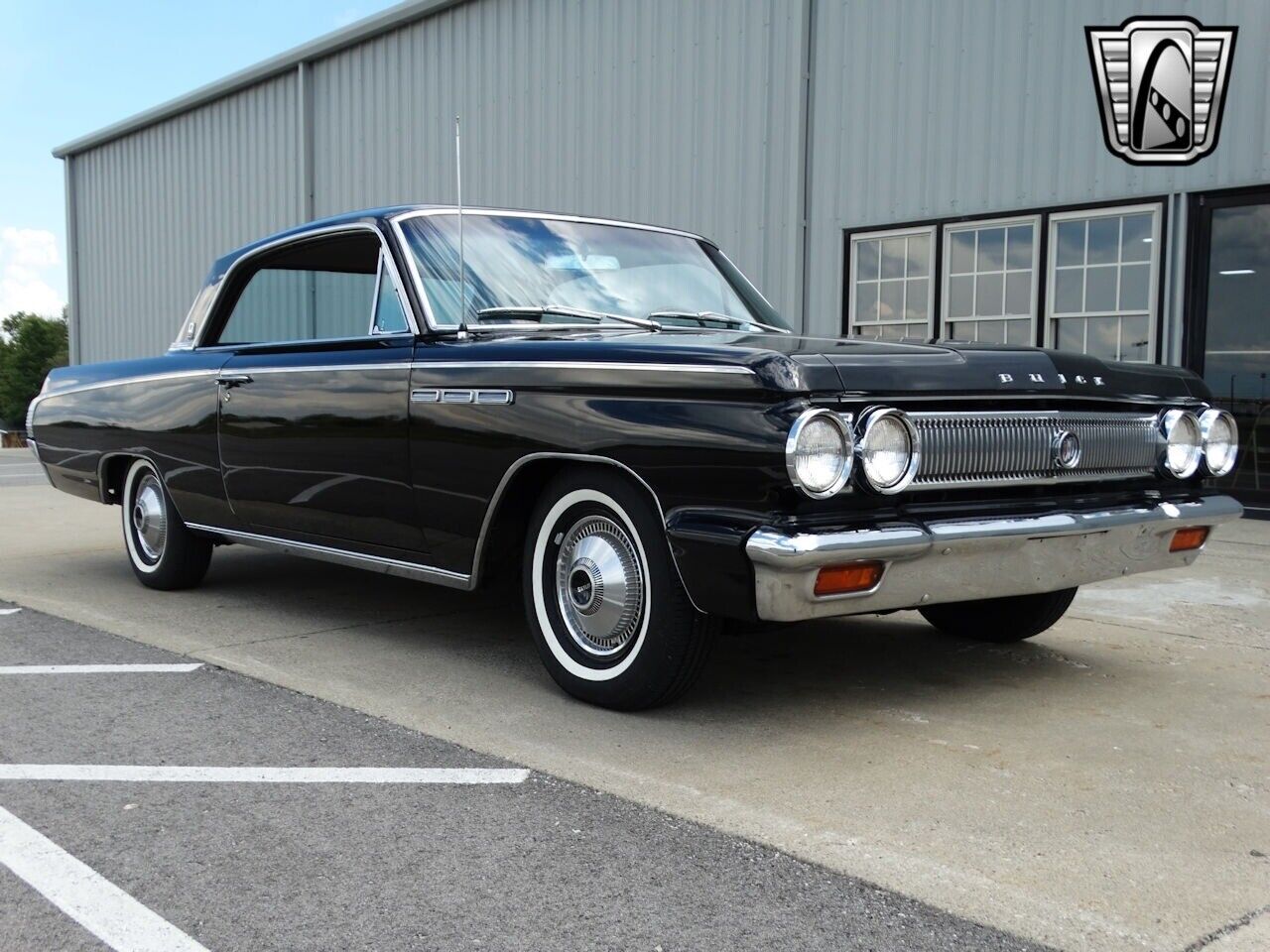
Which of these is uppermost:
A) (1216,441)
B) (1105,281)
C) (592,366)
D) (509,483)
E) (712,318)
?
(1105,281)

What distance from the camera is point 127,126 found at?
912 inches

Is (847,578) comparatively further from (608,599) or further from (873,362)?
(608,599)

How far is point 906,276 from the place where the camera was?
37.3ft

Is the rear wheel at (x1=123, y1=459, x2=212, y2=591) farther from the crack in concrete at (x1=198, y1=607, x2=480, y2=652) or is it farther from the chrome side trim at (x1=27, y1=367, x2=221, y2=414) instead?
the crack in concrete at (x1=198, y1=607, x2=480, y2=652)

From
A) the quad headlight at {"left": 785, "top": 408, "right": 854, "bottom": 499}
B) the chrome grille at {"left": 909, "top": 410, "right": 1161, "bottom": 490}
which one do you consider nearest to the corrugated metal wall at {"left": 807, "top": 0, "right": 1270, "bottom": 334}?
the chrome grille at {"left": 909, "top": 410, "right": 1161, "bottom": 490}

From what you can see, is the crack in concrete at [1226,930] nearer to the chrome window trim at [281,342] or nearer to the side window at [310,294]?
the chrome window trim at [281,342]

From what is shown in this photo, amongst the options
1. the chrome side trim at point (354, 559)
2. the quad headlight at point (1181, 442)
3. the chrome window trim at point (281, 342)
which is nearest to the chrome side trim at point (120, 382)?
the chrome window trim at point (281, 342)

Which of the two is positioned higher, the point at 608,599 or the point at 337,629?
the point at 608,599

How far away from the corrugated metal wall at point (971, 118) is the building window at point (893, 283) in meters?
0.16

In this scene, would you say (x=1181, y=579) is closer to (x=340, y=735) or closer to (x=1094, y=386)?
(x=1094, y=386)

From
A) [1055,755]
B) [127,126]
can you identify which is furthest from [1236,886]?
[127,126]

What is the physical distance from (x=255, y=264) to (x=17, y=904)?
12.7 feet

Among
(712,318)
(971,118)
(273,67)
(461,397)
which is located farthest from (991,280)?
(273,67)

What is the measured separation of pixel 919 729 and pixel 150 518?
4019 mm
